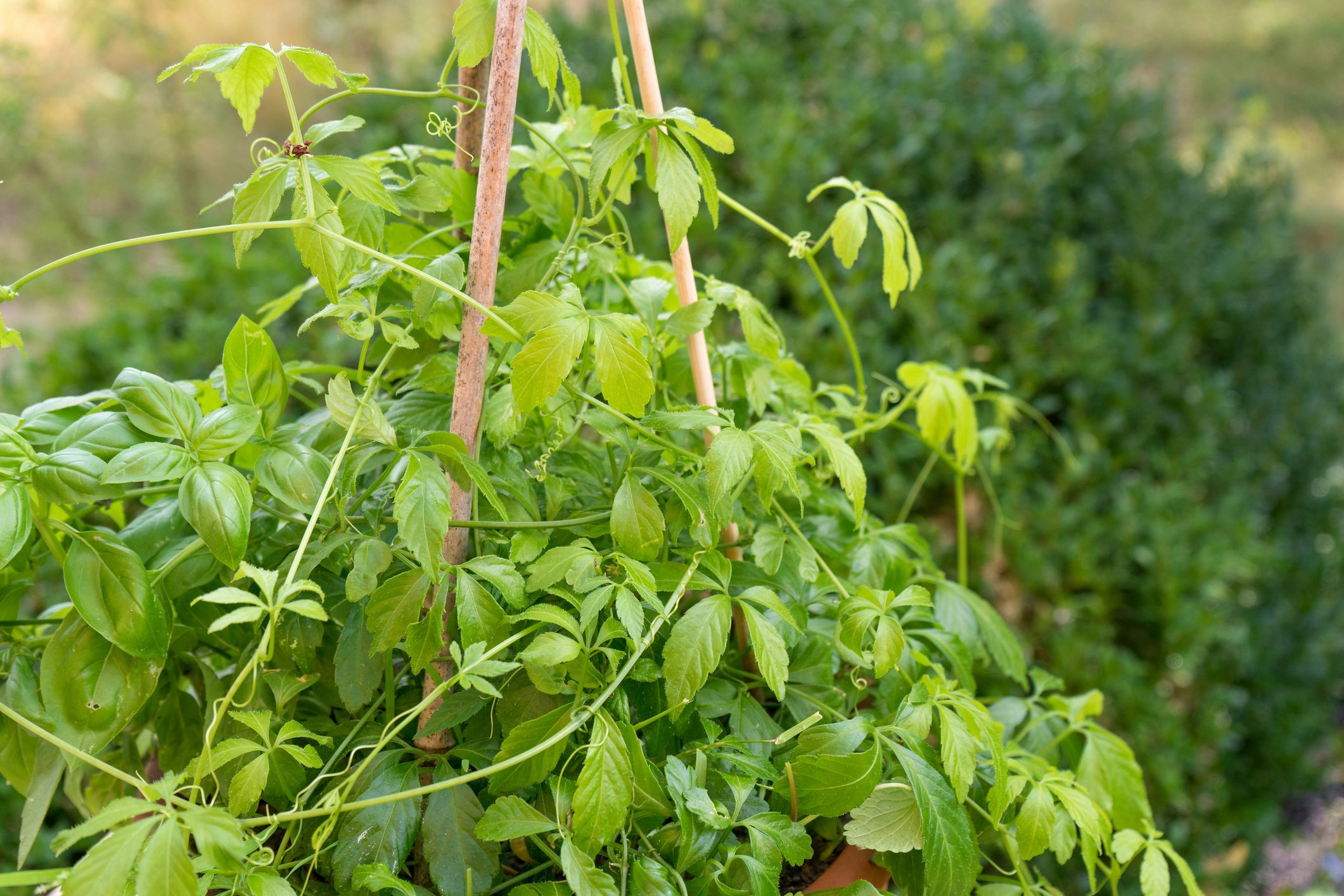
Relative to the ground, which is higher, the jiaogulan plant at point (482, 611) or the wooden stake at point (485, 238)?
the wooden stake at point (485, 238)

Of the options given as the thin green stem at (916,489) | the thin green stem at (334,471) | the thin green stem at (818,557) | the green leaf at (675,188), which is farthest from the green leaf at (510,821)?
the thin green stem at (916,489)

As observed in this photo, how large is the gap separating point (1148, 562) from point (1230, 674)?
45 centimetres

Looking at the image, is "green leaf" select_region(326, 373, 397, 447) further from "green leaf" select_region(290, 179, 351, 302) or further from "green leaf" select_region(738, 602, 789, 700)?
"green leaf" select_region(738, 602, 789, 700)

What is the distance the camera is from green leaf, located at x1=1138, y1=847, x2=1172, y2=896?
85cm

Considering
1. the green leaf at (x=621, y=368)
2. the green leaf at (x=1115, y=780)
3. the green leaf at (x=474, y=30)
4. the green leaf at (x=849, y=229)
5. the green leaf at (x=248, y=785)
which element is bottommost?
the green leaf at (x=1115, y=780)

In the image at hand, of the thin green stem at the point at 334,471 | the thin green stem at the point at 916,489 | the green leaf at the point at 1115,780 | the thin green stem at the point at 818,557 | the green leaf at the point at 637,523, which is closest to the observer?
the thin green stem at the point at 334,471

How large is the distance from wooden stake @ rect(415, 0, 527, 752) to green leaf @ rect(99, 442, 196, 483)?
195mm

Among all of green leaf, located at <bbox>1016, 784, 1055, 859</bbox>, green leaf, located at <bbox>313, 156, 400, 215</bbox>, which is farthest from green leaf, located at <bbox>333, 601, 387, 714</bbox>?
green leaf, located at <bbox>1016, 784, 1055, 859</bbox>

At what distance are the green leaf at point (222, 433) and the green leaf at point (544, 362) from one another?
22cm

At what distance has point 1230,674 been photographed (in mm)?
2225

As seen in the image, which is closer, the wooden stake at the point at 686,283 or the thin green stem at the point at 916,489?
the wooden stake at the point at 686,283

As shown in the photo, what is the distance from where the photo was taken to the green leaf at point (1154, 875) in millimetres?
851

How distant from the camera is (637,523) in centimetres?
79

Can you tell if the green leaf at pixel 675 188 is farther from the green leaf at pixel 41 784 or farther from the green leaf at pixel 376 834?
the green leaf at pixel 41 784
